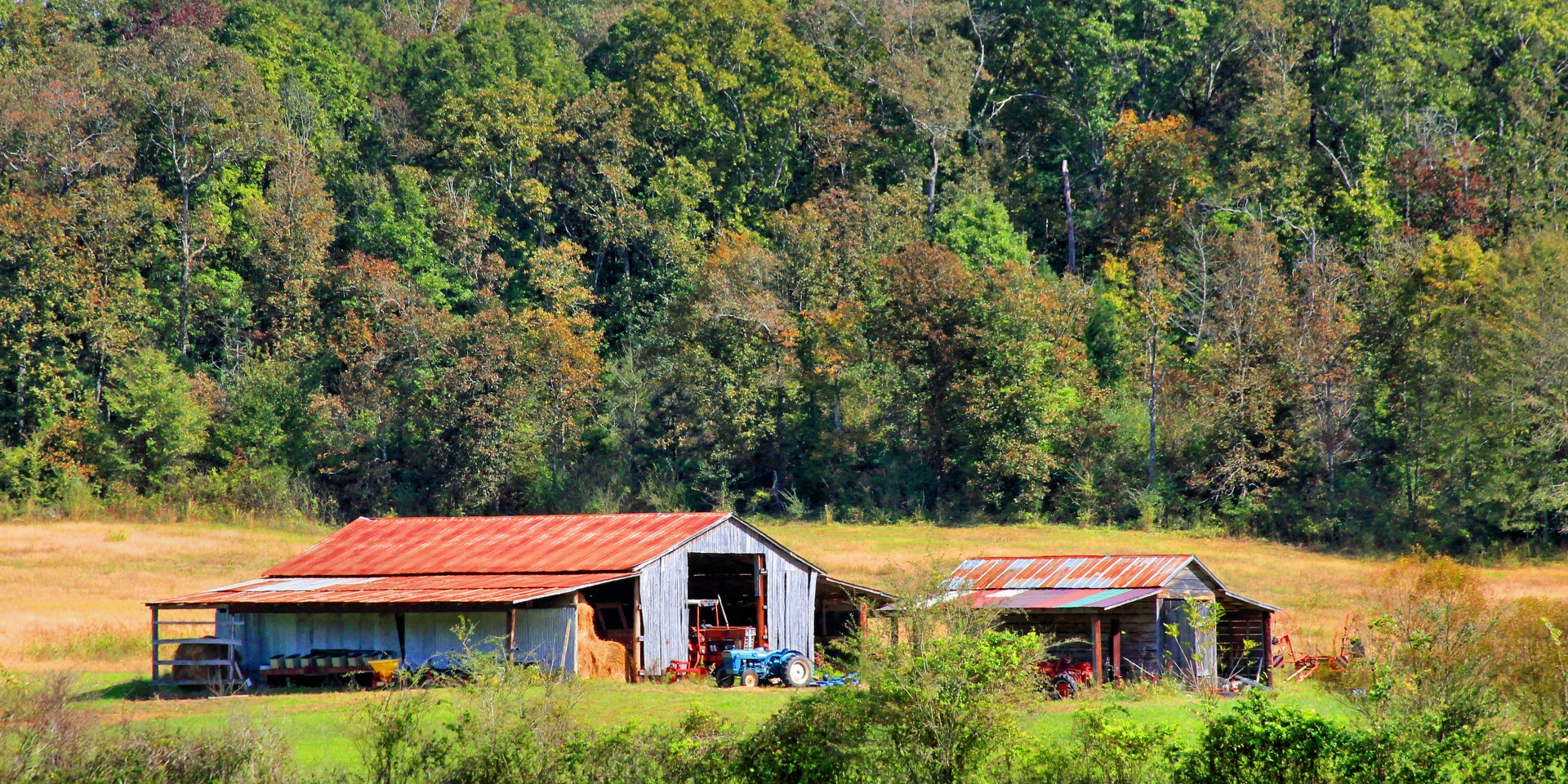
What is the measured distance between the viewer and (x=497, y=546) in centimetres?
3594

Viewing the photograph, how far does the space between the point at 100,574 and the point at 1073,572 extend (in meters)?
29.2

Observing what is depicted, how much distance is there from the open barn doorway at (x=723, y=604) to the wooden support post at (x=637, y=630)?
1.61 meters

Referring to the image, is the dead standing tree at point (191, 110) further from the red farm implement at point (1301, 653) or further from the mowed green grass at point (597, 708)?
the red farm implement at point (1301, 653)

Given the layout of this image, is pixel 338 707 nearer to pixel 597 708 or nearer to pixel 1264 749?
pixel 597 708

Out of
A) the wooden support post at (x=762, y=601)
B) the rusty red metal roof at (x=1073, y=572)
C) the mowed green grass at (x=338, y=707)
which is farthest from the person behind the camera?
the wooden support post at (x=762, y=601)

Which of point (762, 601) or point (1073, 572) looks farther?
point (1073, 572)

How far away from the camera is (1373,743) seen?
53.9 ft

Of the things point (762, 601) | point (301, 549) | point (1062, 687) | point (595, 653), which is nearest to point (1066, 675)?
point (1062, 687)

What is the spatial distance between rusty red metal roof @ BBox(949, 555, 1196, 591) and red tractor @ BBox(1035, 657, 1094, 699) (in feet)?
7.73

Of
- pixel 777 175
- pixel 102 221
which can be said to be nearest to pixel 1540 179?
pixel 777 175

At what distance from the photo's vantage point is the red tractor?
29.9 meters

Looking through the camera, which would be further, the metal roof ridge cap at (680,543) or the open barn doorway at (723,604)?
the open barn doorway at (723,604)

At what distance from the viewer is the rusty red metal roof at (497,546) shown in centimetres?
3284

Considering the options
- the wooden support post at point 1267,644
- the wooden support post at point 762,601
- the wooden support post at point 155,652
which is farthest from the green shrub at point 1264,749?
the wooden support post at point 155,652
